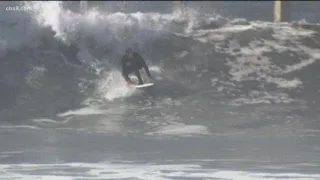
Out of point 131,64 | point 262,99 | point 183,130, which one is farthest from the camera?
point 131,64

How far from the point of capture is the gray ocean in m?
9.29

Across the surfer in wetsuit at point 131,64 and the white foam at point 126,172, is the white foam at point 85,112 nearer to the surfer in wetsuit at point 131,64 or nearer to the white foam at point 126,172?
the surfer in wetsuit at point 131,64

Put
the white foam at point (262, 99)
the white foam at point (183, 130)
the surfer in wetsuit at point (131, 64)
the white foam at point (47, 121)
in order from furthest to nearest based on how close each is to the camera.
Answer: the surfer in wetsuit at point (131, 64)
the white foam at point (262, 99)
the white foam at point (47, 121)
the white foam at point (183, 130)

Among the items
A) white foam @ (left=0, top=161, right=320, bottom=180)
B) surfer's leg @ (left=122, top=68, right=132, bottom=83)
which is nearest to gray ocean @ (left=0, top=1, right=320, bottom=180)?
white foam @ (left=0, top=161, right=320, bottom=180)

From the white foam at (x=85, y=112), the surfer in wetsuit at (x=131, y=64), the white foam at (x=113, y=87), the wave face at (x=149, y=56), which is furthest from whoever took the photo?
the wave face at (x=149, y=56)

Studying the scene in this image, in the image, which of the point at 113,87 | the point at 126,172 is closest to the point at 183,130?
the point at 126,172

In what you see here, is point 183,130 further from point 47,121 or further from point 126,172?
point 126,172

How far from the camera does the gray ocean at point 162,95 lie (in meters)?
9.29

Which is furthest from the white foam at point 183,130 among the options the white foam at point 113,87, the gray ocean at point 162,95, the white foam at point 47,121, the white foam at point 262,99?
the white foam at point 113,87

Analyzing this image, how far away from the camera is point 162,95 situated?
1574 centimetres

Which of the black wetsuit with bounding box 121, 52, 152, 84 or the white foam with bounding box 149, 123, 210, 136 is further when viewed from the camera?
the black wetsuit with bounding box 121, 52, 152, 84

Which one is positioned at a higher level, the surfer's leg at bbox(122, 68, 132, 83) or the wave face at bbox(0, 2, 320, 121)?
the wave face at bbox(0, 2, 320, 121)

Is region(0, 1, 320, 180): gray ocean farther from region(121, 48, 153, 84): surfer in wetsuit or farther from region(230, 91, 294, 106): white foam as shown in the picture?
region(121, 48, 153, 84): surfer in wetsuit

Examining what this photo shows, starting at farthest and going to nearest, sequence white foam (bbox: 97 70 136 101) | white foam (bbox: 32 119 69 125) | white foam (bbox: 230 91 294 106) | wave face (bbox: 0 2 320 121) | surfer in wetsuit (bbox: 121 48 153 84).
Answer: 1. wave face (bbox: 0 2 320 121)
2. white foam (bbox: 97 70 136 101)
3. surfer in wetsuit (bbox: 121 48 153 84)
4. white foam (bbox: 230 91 294 106)
5. white foam (bbox: 32 119 69 125)
